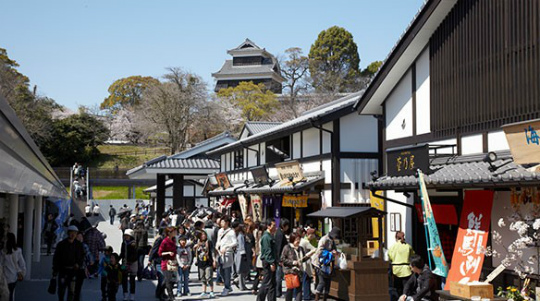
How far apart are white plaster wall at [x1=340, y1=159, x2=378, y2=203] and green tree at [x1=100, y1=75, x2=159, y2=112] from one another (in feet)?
223

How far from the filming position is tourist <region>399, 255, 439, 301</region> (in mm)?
10250

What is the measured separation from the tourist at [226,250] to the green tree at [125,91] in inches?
2827

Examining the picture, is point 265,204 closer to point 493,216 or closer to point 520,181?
point 493,216

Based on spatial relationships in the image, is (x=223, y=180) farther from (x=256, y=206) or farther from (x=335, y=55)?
(x=335, y=55)

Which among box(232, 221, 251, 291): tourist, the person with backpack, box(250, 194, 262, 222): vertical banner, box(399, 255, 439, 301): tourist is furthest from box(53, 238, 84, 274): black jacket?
box(250, 194, 262, 222): vertical banner

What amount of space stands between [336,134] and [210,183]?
18.8 m

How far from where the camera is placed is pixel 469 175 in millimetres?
10648

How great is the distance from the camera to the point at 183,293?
47.4 ft

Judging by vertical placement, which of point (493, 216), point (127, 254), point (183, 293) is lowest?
point (183, 293)

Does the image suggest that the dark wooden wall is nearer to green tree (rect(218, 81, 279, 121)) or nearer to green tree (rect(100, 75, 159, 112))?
green tree (rect(218, 81, 279, 121))

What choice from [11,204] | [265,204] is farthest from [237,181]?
[11,204]

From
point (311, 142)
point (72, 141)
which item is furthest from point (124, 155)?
point (311, 142)

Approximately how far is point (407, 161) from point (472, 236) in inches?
87.0

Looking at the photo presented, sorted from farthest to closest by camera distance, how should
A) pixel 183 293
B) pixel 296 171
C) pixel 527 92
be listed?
pixel 296 171 < pixel 183 293 < pixel 527 92
